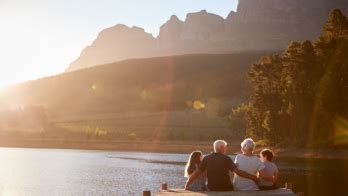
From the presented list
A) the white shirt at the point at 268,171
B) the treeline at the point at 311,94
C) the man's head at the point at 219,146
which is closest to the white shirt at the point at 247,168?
the white shirt at the point at 268,171

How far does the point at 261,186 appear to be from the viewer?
2022cm

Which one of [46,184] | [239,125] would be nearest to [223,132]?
[239,125]

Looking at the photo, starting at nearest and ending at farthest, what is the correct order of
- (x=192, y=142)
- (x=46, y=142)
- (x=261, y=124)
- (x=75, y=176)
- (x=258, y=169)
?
(x=258, y=169) → (x=75, y=176) → (x=261, y=124) → (x=192, y=142) → (x=46, y=142)

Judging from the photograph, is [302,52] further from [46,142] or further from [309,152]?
[46,142]

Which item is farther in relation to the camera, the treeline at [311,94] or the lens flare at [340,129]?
the lens flare at [340,129]

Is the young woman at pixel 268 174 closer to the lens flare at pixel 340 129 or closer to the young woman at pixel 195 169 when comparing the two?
the young woman at pixel 195 169

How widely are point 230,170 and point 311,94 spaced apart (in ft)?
258

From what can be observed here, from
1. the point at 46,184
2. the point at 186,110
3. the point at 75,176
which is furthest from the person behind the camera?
the point at 186,110

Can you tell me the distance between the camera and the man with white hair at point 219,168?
19.2m

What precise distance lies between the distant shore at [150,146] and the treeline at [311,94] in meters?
1.72

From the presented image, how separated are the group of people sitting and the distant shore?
73.9 metres

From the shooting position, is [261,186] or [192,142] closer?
[261,186]

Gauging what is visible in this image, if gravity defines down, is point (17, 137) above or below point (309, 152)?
above

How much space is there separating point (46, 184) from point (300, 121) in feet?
171
